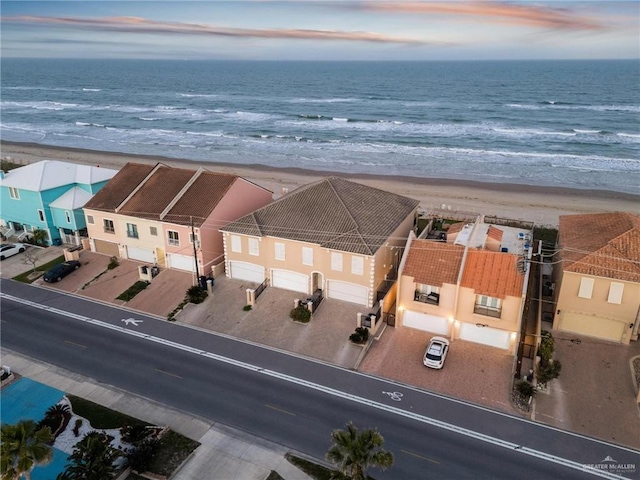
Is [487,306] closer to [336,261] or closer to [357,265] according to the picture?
[357,265]

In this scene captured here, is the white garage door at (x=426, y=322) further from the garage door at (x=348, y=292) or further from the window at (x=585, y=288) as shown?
the window at (x=585, y=288)

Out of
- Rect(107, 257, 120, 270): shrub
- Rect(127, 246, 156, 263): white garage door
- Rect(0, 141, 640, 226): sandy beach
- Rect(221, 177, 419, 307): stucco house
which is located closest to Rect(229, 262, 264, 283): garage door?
Rect(221, 177, 419, 307): stucco house

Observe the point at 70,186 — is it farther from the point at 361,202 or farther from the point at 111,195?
the point at 361,202

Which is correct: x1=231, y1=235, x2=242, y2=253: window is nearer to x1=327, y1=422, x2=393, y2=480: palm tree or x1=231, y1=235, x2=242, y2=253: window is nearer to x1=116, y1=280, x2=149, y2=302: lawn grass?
x1=116, y1=280, x2=149, y2=302: lawn grass

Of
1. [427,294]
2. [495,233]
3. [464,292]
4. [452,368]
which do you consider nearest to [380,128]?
[495,233]

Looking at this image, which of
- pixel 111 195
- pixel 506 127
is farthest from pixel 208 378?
pixel 506 127
